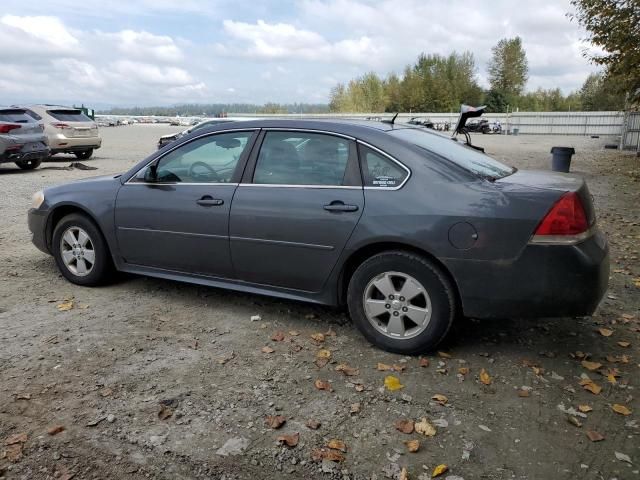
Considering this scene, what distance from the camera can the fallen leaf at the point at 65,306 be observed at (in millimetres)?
4620

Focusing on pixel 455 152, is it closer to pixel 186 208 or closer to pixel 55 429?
pixel 186 208

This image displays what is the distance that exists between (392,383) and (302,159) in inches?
69.9

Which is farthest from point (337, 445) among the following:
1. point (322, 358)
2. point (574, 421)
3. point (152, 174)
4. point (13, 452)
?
point (152, 174)

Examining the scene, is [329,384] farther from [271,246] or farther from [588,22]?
[588,22]

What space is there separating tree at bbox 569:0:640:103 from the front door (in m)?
14.8

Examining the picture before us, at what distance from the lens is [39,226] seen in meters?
5.34

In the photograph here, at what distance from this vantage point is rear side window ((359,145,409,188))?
3.79 metres

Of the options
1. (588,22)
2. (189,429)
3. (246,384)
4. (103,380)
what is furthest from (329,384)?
(588,22)

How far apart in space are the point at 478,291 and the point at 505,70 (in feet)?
285

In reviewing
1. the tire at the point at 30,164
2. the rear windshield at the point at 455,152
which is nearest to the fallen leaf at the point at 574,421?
the rear windshield at the point at 455,152

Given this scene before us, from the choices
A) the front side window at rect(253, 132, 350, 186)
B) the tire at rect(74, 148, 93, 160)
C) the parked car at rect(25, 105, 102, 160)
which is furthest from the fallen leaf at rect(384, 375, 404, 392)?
the tire at rect(74, 148, 93, 160)

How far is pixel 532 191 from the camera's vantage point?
3498 millimetres

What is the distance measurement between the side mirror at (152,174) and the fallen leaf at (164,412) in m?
2.20

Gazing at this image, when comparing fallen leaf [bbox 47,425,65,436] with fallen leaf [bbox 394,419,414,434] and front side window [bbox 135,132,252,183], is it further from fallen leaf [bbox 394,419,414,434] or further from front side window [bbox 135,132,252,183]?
front side window [bbox 135,132,252,183]
